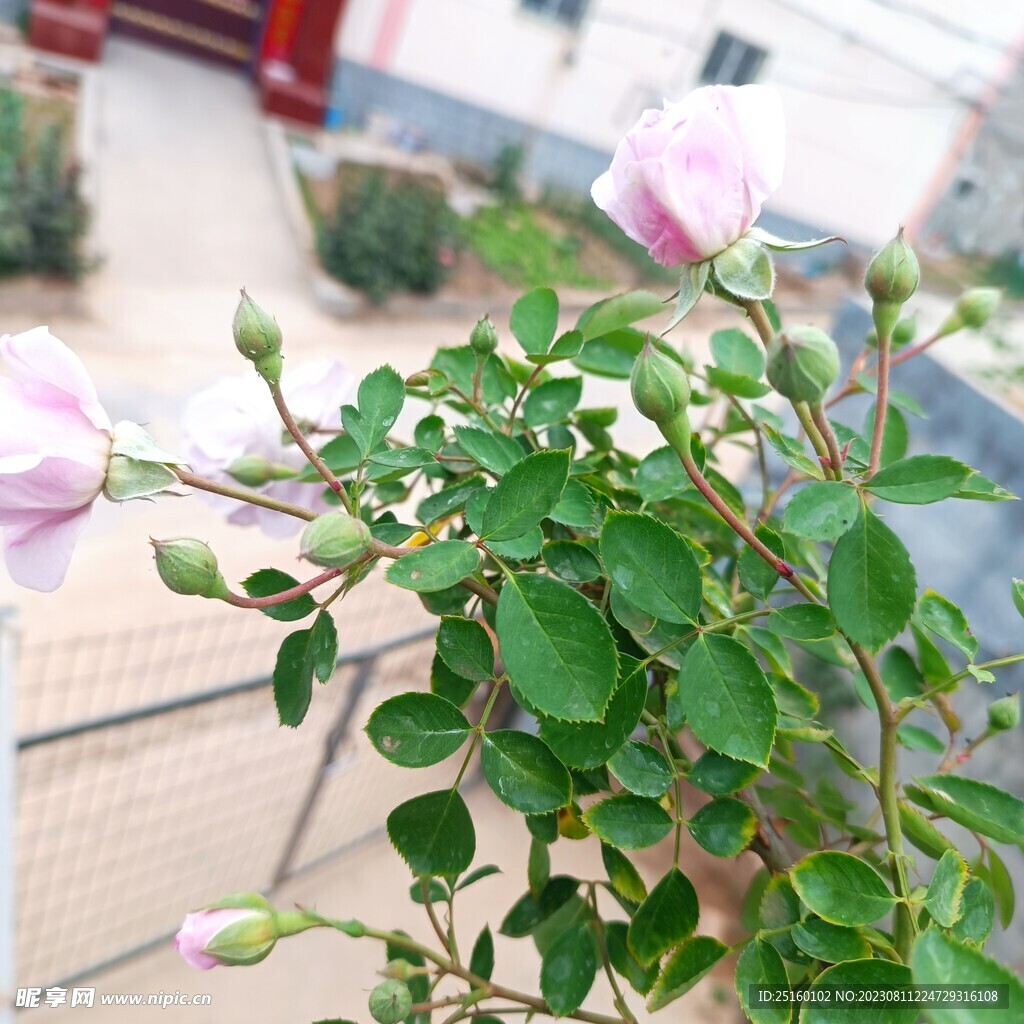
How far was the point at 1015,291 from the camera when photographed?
291cm

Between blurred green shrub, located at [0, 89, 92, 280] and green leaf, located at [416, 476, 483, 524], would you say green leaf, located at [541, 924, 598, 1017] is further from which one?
blurred green shrub, located at [0, 89, 92, 280]

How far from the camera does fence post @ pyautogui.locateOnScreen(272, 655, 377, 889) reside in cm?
99

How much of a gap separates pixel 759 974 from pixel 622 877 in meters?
0.06

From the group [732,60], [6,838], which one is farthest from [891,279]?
[732,60]

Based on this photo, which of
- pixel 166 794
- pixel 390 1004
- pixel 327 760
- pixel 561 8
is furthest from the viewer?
pixel 561 8

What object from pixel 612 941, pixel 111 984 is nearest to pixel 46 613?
pixel 111 984

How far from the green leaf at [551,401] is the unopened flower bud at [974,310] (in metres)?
0.19

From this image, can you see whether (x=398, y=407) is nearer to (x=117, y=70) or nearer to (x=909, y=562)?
(x=909, y=562)

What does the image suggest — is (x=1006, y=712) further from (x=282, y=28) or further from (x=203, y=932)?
(x=282, y=28)

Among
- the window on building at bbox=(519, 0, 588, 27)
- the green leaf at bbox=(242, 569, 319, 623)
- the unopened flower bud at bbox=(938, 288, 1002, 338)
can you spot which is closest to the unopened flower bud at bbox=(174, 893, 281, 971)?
the green leaf at bbox=(242, 569, 319, 623)

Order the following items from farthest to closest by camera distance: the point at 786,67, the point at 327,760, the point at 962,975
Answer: the point at 786,67 < the point at 327,760 < the point at 962,975

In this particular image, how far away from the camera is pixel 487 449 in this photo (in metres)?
0.29

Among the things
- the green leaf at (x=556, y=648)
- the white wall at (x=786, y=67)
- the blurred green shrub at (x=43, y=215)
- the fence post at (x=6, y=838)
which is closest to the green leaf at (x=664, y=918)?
the green leaf at (x=556, y=648)

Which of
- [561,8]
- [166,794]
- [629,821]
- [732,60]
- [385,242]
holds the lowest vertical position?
[166,794]
